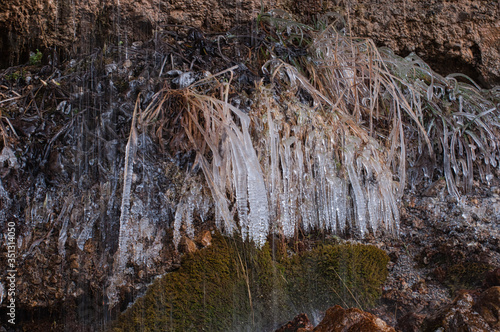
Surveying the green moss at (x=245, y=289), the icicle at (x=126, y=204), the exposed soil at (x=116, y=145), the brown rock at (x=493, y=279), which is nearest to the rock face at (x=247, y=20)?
the exposed soil at (x=116, y=145)

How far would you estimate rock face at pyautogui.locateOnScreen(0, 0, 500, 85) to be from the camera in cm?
284

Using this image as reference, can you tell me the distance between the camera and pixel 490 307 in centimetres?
145

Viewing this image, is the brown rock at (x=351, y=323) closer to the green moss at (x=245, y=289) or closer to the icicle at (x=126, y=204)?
the green moss at (x=245, y=289)

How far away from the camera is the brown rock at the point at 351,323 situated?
1375 mm

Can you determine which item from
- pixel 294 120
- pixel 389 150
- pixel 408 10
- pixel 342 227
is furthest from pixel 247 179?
pixel 408 10

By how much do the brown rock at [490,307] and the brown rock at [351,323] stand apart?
372mm

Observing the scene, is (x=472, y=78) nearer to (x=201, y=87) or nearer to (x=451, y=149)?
(x=451, y=149)

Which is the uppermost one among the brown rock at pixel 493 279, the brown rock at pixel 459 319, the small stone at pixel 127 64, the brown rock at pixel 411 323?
the small stone at pixel 127 64

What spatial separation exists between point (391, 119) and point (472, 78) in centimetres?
121

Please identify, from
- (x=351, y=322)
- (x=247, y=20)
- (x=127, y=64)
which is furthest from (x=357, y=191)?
(x=127, y=64)

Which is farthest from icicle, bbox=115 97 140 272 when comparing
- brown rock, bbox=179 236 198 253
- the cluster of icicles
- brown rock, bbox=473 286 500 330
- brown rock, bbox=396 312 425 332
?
brown rock, bbox=473 286 500 330

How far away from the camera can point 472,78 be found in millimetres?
3359

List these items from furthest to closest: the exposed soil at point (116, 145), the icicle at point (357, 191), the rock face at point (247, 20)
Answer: the rock face at point (247, 20) → the icicle at point (357, 191) → the exposed soil at point (116, 145)

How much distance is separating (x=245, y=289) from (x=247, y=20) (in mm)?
2072
